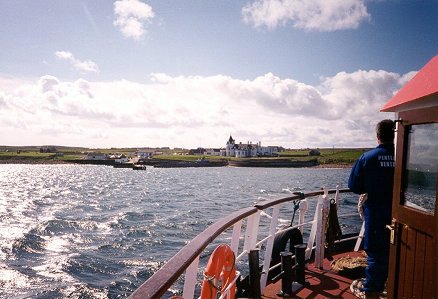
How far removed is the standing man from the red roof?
0.62 m

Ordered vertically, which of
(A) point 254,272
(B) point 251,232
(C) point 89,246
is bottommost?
(C) point 89,246

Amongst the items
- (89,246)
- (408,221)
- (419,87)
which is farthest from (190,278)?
(89,246)

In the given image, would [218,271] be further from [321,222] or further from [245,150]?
[245,150]

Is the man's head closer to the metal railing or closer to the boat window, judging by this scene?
the boat window

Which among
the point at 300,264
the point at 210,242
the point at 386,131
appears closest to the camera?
the point at 210,242

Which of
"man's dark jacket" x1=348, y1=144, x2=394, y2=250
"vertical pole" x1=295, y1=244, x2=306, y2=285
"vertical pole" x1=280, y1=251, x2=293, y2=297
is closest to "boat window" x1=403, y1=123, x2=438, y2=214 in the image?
"man's dark jacket" x1=348, y1=144, x2=394, y2=250

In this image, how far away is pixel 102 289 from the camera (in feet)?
47.1

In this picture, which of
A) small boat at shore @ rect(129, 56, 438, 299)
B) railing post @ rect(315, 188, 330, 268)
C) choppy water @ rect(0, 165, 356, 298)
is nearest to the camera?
small boat at shore @ rect(129, 56, 438, 299)

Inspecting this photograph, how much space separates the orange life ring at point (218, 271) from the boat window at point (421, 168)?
176 centimetres

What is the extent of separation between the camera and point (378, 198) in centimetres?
411

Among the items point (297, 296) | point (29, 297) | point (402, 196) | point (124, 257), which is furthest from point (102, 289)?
point (402, 196)

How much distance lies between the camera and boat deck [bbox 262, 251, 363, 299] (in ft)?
15.5

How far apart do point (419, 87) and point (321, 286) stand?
3.22m

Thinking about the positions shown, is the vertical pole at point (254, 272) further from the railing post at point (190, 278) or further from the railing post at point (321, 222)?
the railing post at point (321, 222)
